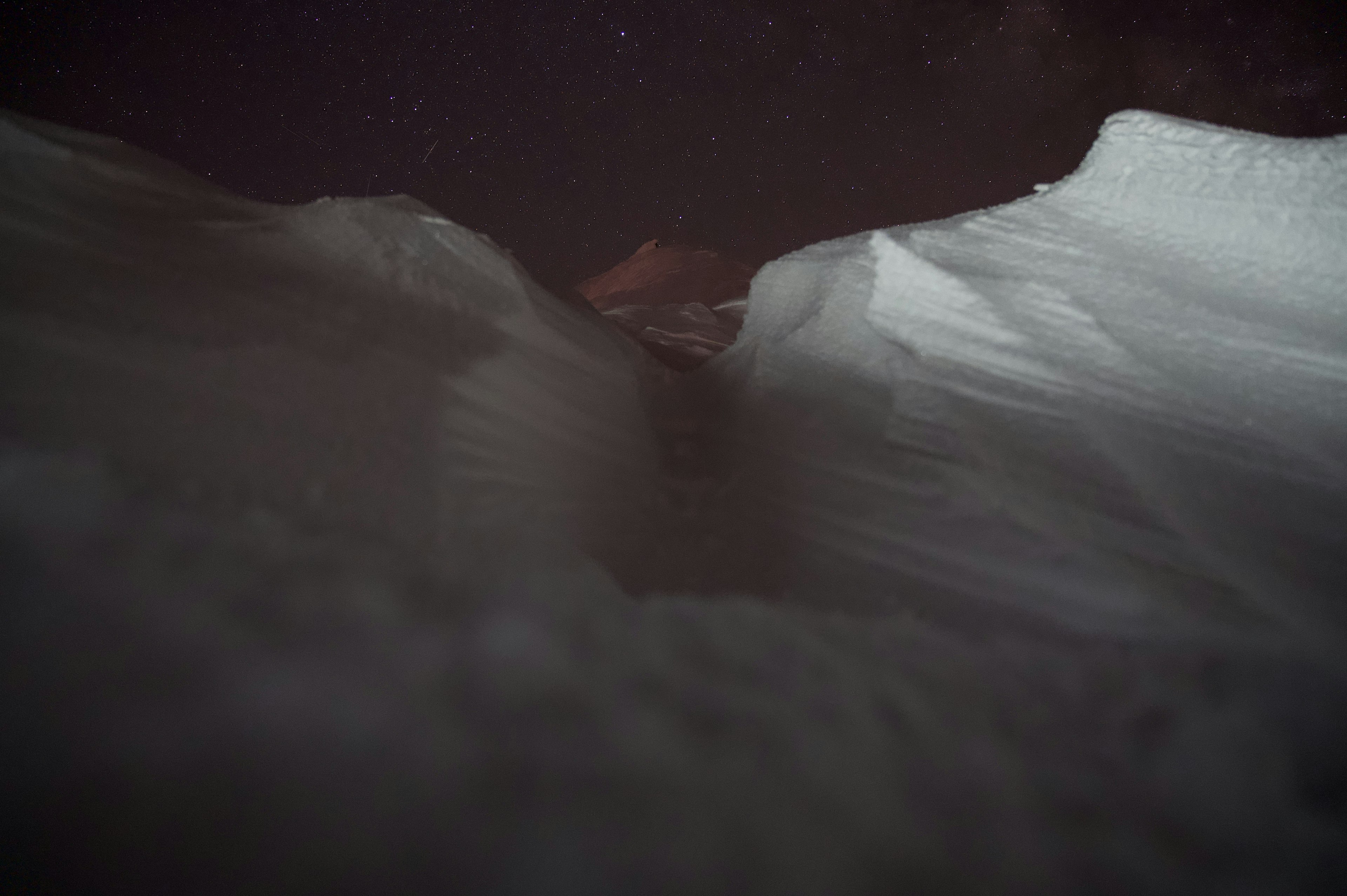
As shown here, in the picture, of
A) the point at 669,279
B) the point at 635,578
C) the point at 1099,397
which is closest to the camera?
the point at 635,578

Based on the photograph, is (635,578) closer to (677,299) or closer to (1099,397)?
(1099,397)

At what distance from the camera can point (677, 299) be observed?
10117mm

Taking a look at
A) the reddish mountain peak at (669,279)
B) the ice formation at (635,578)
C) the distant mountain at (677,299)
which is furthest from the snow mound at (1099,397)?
the reddish mountain peak at (669,279)

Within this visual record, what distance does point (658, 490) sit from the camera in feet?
5.85

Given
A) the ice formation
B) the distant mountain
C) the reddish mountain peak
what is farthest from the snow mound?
the reddish mountain peak

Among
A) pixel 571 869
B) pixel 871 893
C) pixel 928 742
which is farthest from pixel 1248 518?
pixel 571 869

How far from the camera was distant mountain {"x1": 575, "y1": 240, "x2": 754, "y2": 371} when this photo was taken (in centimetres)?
474

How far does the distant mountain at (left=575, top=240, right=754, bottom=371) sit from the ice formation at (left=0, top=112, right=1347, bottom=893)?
1944 mm

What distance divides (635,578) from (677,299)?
9.19 meters

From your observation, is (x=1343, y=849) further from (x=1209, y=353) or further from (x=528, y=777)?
(x=1209, y=353)

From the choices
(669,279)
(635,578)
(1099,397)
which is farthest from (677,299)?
(635,578)

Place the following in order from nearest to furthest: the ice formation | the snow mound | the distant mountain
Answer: the ice formation < the snow mound < the distant mountain

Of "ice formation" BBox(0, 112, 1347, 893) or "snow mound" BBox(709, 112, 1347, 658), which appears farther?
"snow mound" BBox(709, 112, 1347, 658)

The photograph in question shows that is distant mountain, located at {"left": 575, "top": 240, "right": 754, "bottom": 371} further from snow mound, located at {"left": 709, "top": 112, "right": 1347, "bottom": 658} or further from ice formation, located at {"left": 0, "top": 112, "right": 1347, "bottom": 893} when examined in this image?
ice formation, located at {"left": 0, "top": 112, "right": 1347, "bottom": 893}
